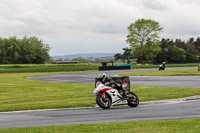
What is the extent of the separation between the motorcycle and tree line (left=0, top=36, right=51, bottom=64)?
335ft


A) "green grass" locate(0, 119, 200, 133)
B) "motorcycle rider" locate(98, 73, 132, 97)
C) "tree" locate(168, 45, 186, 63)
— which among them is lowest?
"green grass" locate(0, 119, 200, 133)

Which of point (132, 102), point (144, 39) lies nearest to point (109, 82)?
point (132, 102)

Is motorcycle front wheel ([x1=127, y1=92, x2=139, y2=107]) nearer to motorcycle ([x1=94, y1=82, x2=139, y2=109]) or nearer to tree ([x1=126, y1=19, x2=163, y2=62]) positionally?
motorcycle ([x1=94, y1=82, x2=139, y2=109])

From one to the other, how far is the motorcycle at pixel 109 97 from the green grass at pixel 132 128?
171 inches

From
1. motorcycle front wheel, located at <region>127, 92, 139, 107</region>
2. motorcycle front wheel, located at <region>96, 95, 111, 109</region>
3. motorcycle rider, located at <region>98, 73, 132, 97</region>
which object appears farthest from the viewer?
motorcycle front wheel, located at <region>127, 92, 139, 107</region>

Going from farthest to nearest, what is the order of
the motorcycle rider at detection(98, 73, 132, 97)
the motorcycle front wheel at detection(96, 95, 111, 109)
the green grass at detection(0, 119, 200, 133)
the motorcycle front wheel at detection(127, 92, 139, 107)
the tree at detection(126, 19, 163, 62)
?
the tree at detection(126, 19, 163, 62) → the motorcycle front wheel at detection(127, 92, 139, 107) → the motorcycle rider at detection(98, 73, 132, 97) → the motorcycle front wheel at detection(96, 95, 111, 109) → the green grass at detection(0, 119, 200, 133)

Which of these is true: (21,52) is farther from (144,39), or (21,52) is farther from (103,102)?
(103,102)

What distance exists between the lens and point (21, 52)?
116 meters

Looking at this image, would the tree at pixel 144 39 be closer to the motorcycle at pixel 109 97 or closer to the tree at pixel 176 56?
the tree at pixel 176 56

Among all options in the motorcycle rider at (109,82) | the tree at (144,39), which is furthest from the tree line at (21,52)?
the motorcycle rider at (109,82)

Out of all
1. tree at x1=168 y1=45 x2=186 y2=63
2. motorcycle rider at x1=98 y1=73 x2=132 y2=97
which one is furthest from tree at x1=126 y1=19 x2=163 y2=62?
motorcycle rider at x1=98 y1=73 x2=132 y2=97

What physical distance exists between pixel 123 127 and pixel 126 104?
549cm

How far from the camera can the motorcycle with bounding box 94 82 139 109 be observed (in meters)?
14.2

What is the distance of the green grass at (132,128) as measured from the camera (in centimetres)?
844
